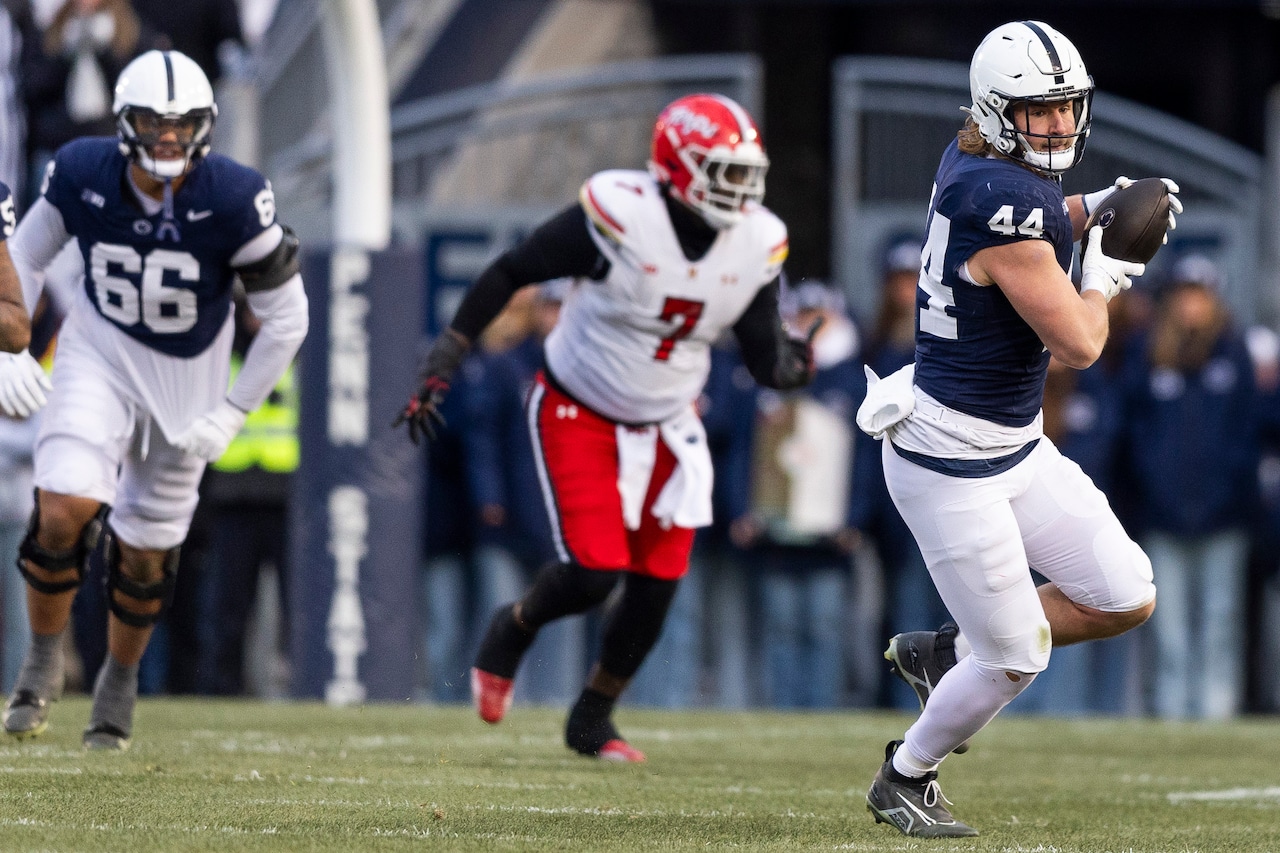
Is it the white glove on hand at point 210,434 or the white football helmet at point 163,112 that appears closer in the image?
the white football helmet at point 163,112

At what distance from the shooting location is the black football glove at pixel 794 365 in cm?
682

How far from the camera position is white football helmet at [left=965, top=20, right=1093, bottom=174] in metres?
4.98

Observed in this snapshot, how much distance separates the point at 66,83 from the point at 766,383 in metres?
4.74

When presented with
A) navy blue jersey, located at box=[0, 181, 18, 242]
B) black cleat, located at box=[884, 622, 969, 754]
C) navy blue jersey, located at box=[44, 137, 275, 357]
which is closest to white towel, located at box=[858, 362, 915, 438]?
black cleat, located at box=[884, 622, 969, 754]

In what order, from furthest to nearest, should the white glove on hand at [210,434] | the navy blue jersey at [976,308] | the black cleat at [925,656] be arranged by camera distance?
the white glove on hand at [210,434], the black cleat at [925,656], the navy blue jersey at [976,308]

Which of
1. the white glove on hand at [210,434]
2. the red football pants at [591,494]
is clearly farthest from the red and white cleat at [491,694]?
the white glove on hand at [210,434]

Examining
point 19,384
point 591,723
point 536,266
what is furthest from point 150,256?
point 591,723

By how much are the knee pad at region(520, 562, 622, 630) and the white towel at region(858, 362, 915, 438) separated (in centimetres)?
161

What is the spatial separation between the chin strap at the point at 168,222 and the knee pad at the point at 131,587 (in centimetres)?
96

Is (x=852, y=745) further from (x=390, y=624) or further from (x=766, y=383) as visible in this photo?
(x=390, y=624)

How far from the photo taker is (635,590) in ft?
22.4

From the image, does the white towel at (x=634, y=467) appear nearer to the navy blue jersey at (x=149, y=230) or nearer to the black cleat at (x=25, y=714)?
the navy blue jersey at (x=149, y=230)

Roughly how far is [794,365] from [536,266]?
2.92 feet

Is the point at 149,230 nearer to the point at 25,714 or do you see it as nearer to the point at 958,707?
the point at 25,714
